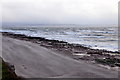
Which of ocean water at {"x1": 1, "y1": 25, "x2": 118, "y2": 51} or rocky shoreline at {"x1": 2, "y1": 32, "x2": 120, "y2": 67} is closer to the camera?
rocky shoreline at {"x1": 2, "y1": 32, "x2": 120, "y2": 67}

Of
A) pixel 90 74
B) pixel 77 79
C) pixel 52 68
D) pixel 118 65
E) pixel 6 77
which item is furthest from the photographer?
pixel 118 65

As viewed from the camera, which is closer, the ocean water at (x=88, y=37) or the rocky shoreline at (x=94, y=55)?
the rocky shoreline at (x=94, y=55)

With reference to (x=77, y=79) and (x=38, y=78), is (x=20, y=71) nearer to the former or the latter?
(x=38, y=78)

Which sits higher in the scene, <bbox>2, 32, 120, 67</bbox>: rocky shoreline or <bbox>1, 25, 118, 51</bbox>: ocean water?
<bbox>1, 25, 118, 51</bbox>: ocean water

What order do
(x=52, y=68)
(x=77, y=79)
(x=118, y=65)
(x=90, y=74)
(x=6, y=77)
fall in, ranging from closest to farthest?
(x=6, y=77), (x=77, y=79), (x=90, y=74), (x=52, y=68), (x=118, y=65)

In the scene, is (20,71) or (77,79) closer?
(77,79)

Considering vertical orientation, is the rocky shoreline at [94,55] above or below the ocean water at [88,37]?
below

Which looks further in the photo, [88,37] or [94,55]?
[88,37]

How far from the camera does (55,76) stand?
9.85 metres

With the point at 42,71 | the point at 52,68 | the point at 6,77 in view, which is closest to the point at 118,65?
the point at 52,68

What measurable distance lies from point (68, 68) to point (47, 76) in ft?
8.03

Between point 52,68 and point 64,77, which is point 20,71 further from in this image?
point 64,77

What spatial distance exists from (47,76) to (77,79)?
1599 mm

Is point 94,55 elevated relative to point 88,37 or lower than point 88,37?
lower
